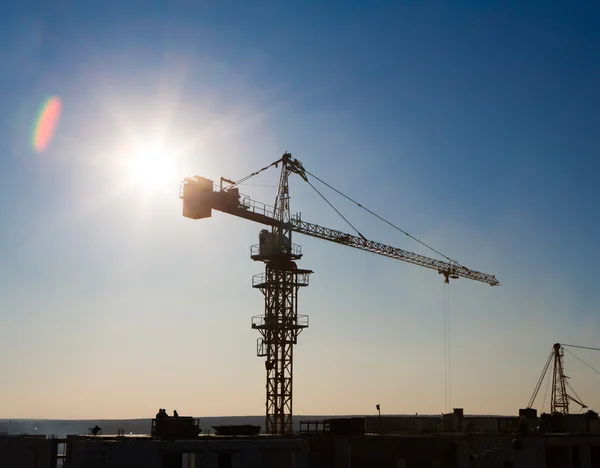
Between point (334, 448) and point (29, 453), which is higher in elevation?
point (334, 448)

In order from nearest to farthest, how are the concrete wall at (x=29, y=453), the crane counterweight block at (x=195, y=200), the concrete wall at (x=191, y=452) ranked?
the concrete wall at (x=191, y=452)
the concrete wall at (x=29, y=453)
the crane counterweight block at (x=195, y=200)

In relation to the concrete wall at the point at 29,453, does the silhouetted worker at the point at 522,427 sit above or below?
above

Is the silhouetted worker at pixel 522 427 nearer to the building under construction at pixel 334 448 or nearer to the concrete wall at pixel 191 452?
the building under construction at pixel 334 448

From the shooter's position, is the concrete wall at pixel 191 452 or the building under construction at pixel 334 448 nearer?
the concrete wall at pixel 191 452

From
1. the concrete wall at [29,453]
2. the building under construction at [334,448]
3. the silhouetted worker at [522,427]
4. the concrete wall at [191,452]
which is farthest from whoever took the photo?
the silhouetted worker at [522,427]

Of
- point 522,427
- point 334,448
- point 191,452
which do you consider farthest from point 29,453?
point 522,427

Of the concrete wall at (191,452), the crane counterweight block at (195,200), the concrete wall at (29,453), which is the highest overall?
the crane counterweight block at (195,200)

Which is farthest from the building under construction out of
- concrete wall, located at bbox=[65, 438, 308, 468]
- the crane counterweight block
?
the crane counterweight block

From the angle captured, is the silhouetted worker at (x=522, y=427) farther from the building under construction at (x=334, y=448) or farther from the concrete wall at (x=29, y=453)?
the concrete wall at (x=29, y=453)

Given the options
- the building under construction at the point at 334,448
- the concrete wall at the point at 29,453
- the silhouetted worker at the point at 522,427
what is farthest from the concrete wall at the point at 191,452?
the silhouetted worker at the point at 522,427

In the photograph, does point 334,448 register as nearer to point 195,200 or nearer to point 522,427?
point 522,427

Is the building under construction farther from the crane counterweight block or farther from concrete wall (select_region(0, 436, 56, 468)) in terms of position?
the crane counterweight block

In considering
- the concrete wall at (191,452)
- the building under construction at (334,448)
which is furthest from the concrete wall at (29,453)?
the concrete wall at (191,452)

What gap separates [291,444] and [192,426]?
29.1ft
